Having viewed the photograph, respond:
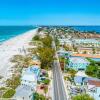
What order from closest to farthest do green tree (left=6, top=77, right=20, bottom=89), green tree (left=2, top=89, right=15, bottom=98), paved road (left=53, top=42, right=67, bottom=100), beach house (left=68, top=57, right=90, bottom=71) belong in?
green tree (left=2, top=89, right=15, bottom=98), paved road (left=53, top=42, right=67, bottom=100), green tree (left=6, top=77, right=20, bottom=89), beach house (left=68, top=57, right=90, bottom=71)

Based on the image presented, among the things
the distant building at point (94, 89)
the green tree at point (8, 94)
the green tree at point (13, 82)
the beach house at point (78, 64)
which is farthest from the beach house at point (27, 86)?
the beach house at point (78, 64)

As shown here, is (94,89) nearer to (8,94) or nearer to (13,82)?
(8,94)

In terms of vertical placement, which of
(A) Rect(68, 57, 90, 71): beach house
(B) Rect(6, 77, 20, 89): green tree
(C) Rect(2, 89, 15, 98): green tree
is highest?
(C) Rect(2, 89, 15, 98): green tree

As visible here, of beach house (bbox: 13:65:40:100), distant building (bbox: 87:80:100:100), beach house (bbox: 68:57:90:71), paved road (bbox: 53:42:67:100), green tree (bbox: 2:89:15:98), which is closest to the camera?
beach house (bbox: 13:65:40:100)

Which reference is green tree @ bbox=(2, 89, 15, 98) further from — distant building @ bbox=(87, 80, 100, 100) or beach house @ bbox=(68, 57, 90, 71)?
beach house @ bbox=(68, 57, 90, 71)

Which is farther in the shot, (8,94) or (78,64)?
(78,64)

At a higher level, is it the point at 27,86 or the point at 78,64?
the point at 27,86

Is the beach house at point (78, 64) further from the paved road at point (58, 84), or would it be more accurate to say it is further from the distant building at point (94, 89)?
the distant building at point (94, 89)

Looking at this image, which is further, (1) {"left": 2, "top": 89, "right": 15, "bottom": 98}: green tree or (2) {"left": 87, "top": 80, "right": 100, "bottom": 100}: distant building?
(2) {"left": 87, "top": 80, "right": 100, "bottom": 100}: distant building

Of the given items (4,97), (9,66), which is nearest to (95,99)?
(4,97)

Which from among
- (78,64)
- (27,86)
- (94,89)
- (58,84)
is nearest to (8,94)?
(27,86)

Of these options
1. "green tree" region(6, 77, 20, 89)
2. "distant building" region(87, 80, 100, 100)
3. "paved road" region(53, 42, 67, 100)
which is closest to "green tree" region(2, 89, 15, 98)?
"green tree" region(6, 77, 20, 89)

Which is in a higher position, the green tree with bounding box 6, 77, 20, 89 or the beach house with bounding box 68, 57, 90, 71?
the green tree with bounding box 6, 77, 20, 89
